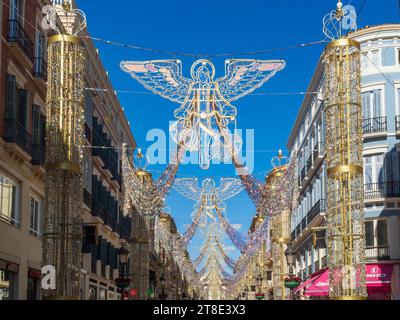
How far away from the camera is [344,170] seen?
15312 mm

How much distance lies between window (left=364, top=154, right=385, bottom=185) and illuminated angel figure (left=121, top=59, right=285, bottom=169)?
1964 centimetres

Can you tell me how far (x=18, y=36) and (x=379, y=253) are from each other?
20798 millimetres

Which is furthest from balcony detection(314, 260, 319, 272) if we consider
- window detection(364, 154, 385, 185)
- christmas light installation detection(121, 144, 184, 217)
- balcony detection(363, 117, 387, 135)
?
christmas light installation detection(121, 144, 184, 217)

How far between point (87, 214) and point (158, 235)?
5.32m

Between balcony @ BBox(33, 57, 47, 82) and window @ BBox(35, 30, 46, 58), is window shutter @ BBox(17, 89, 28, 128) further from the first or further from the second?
window @ BBox(35, 30, 46, 58)

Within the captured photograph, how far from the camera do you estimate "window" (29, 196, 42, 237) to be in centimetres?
2680

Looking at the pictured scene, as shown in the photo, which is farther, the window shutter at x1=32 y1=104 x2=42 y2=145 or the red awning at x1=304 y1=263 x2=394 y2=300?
the red awning at x1=304 y1=263 x2=394 y2=300

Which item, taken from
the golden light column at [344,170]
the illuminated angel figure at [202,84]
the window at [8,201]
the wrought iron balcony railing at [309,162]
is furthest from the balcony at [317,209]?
the golden light column at [344,170]

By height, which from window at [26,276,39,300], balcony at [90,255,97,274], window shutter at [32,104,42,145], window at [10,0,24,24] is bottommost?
window at [26,276,39,300]

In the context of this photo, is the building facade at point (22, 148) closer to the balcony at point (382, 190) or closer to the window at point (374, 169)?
the balcony at point (382, 190)

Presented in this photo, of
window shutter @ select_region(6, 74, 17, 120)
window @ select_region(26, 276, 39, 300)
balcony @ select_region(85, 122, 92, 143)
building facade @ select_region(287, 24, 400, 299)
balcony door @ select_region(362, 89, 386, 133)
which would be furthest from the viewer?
balcony door @ select_region(362, 89, 386, 133)

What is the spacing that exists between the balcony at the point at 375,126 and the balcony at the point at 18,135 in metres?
18.5
